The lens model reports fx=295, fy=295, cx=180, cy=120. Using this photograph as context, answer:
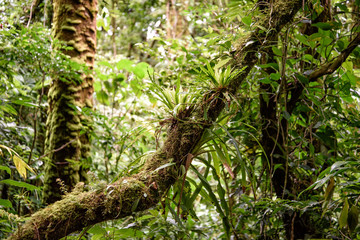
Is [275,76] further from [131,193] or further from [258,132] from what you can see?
[131,193]

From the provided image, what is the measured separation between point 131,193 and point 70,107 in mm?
1128

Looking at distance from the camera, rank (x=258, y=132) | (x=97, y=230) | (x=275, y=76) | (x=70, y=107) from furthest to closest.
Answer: (x=70, y=107)
(x=258, y=132)
(x=275, y=76)
(x=97, y=230)

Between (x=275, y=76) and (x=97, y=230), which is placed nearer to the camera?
(x=97, y=230)

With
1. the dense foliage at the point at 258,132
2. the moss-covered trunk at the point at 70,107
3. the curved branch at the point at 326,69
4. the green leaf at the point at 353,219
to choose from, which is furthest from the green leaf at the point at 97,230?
the curved branch at the point at 326,69

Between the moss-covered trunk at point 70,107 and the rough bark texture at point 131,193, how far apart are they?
0.80 metres

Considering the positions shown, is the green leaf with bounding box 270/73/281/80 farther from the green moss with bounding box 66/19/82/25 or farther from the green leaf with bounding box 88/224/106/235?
the green moss with bounding box 66/19/82/25

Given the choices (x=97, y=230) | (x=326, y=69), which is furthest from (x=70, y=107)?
(x=326, y=69)

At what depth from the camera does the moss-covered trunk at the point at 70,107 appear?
74.0 inches

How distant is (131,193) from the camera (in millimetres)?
1043

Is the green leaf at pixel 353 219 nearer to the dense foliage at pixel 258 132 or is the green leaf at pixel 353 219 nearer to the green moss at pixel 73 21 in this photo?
the dense foliage at pixel 258 132

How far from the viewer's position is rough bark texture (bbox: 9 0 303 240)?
1.03 m

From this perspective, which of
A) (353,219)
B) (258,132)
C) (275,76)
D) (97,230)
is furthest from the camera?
(258,132)

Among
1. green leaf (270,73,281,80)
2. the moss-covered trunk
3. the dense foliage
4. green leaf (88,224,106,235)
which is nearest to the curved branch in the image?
the dense foliage

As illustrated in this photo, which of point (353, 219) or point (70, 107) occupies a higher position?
point (70, 107)
